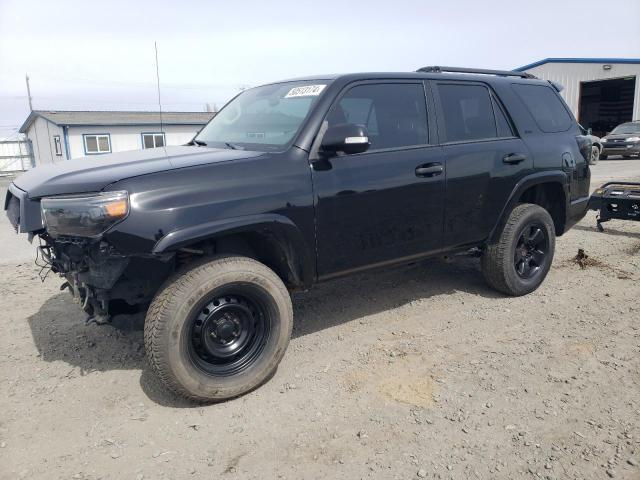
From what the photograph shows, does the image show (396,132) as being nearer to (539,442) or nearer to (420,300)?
(420,300)

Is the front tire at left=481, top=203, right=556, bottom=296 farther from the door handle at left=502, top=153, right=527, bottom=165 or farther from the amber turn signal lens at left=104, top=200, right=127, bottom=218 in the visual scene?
the amber turn signal lens at left=104, top=200, right=127, bottom=218

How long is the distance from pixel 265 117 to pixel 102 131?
2785cm

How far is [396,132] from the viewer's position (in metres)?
3.93

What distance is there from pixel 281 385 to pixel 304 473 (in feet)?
2.91

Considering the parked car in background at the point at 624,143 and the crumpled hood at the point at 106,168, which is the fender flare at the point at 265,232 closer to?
the crumpled hood at the point at 106,168

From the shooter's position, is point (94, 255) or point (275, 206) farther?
point (275, 206)

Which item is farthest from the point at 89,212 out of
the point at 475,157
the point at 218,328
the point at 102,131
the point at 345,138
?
the point at 102,131

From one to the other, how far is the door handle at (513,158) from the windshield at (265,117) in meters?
1.79

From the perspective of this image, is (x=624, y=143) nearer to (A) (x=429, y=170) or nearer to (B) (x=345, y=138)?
(A) (x=429, y=170)

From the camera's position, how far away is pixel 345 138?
3.33 metres

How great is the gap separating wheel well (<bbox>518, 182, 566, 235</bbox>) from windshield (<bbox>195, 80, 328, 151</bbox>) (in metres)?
2.46

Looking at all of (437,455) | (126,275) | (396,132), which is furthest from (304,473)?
(396,132)

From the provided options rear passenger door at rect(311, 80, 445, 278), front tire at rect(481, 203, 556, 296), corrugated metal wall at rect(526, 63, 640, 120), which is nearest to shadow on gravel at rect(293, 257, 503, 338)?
front tire at rect(481, 203, 556, 296)

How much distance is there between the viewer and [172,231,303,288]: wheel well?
3.30 metres
